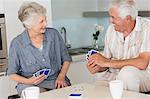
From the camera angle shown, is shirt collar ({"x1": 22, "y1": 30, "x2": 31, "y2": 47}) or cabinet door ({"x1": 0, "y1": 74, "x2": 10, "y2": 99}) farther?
cabinet door ({"x1": 0, "y1": 74, "x2": 10, "y2": 99})

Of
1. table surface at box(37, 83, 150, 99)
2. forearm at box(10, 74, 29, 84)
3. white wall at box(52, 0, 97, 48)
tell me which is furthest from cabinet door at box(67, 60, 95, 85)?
table surface at box(37, 83, 150, 99)

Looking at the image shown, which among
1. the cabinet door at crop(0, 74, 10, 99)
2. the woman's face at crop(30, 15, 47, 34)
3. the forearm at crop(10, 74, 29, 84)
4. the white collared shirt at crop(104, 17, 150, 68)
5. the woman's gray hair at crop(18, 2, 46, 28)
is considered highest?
the woman's gray hair at crop(18, 2, 46, 28)

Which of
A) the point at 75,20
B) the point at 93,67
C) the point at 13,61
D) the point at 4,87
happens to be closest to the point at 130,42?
the point at 93,67

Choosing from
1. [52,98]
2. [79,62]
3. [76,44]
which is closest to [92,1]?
[76,44]

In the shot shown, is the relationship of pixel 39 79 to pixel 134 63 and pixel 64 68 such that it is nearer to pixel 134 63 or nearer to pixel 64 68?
pixel 64 68

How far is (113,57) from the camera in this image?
285cm

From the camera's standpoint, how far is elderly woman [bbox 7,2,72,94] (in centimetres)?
269

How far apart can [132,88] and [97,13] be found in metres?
2.23

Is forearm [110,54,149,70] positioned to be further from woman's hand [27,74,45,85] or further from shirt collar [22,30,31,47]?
shirt collar [22,30,31,47]

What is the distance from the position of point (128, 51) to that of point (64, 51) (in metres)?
0.54

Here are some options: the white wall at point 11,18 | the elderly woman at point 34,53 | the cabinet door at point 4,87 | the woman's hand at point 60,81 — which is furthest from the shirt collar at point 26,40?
the cabinet door at point 4,87

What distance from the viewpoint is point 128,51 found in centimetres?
272

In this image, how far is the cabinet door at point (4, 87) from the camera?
323 cm

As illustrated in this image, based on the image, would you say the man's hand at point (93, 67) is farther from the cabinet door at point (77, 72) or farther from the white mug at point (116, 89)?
the cabinet door at point (77, 72)
